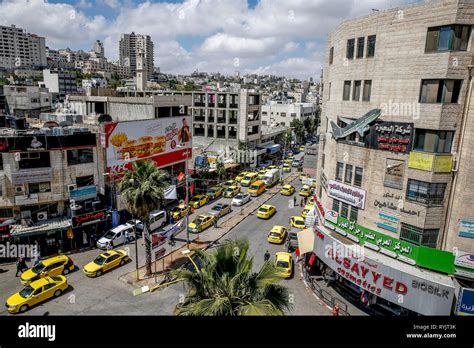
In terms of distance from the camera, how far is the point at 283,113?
11038 centimetres

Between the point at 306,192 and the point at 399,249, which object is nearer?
the point at 399,249

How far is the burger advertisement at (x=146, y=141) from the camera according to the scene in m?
35.6

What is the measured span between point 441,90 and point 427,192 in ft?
19.1

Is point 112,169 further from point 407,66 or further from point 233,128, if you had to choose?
point 233,128

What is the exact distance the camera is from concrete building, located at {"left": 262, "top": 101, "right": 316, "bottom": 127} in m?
109

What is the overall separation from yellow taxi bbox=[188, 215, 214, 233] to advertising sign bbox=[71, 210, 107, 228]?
31.0 feet

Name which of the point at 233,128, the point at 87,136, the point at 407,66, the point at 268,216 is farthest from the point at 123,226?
the point at 233,128

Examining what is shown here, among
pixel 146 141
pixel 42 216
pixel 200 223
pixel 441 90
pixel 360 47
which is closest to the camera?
pixel 441 90

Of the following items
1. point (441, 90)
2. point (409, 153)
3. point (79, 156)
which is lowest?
point (79, 156)

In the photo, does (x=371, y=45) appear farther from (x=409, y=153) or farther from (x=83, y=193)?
(x=83, y=193)

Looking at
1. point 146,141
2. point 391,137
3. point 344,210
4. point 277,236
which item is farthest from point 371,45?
point 146,141

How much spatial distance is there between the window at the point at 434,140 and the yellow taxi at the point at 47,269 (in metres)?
28.2

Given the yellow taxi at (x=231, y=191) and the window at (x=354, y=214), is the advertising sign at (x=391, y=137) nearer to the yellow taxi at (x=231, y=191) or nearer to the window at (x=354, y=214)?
the window at (x=354, y=214)

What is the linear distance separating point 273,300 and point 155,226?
96.8ft
